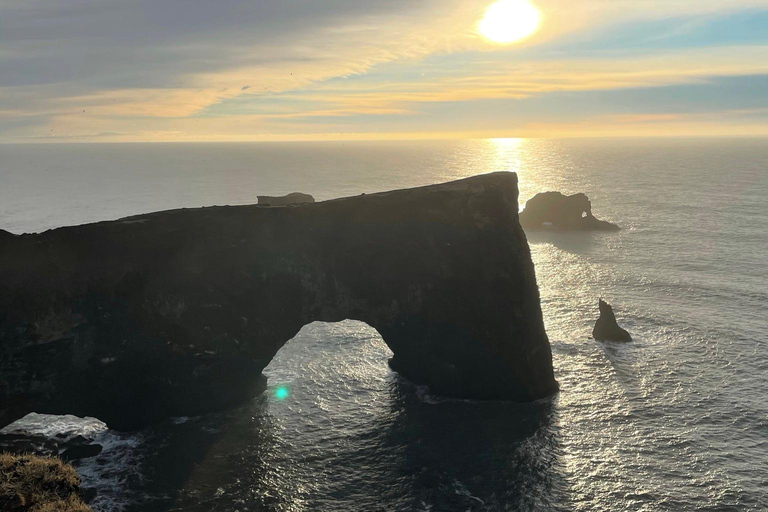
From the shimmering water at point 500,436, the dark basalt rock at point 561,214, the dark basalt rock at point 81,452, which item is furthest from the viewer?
the dark basalt rock at point 561,214

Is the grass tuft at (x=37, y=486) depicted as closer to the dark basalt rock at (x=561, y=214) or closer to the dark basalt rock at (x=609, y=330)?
the dark basalt rock at (x=609, y=330)

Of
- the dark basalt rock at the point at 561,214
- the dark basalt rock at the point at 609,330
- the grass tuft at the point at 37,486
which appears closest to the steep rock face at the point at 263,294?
the grass tuft at the point at 37,486

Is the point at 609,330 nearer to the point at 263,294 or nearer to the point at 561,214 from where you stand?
the point at 263,294

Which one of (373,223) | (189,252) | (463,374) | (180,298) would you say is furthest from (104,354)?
(463,374)

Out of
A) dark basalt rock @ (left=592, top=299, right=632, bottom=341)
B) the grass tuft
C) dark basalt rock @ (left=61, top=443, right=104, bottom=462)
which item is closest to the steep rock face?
dark basalt rock @ (left=61, top=443, right=104, bottom=462)

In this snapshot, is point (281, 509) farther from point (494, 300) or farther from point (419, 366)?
point (494, 300)

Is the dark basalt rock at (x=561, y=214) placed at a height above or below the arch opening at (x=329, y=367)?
above

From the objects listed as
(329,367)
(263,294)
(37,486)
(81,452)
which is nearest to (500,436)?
(329,367)
